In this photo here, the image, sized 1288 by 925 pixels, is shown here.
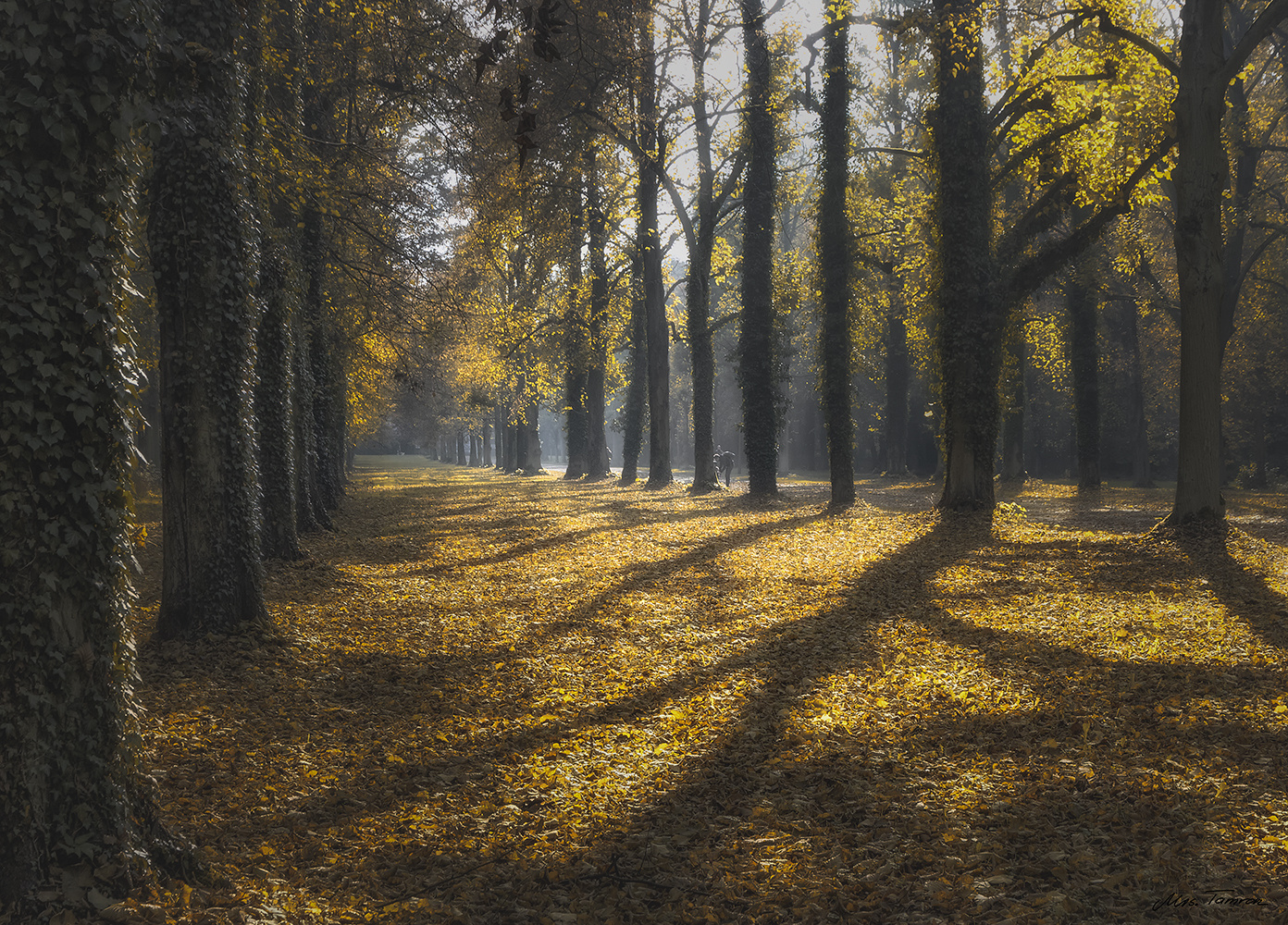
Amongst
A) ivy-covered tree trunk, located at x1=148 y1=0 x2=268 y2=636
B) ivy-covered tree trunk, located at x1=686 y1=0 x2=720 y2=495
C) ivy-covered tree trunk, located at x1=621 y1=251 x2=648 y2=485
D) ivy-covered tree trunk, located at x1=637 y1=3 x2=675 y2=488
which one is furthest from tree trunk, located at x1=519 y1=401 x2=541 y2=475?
ivy-covered tree trunk, located at x1=148 y1=0 x2=268 y2=636

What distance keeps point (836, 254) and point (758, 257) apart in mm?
2403

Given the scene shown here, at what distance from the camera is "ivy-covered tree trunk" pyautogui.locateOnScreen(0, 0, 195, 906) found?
9.45 feet

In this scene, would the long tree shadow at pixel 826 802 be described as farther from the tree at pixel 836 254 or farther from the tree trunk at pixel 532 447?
Answer: the tree trunk at pixel 532 447

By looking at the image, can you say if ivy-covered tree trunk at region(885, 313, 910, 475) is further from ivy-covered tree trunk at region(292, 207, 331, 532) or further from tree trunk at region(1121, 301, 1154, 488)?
ivy-covered tree trunk at region(292, 207, 331, 532)

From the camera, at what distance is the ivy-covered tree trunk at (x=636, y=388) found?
26969 millimetres

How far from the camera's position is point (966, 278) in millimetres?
14039

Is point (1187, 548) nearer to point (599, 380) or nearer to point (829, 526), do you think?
point (829, 526)

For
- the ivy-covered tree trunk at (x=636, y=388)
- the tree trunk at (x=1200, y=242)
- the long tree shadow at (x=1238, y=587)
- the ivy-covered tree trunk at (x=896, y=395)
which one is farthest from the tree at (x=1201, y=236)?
the ivy-covered tree trunk at (x=896, y=395)

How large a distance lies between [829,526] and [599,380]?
16.4 m

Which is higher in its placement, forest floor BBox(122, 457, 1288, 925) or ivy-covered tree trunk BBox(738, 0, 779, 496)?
ivy-covered tree trunk BBox(738, 0, 779, 496)

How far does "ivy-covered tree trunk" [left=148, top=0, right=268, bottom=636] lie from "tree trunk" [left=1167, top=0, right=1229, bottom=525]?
39.8 feet

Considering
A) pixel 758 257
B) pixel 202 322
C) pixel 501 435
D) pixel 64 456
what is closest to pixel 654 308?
pixel 758 257

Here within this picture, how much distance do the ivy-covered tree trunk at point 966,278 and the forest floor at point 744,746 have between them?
14.3 ft

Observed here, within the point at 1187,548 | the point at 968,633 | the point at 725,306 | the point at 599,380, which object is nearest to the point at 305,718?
the point at 968,633
